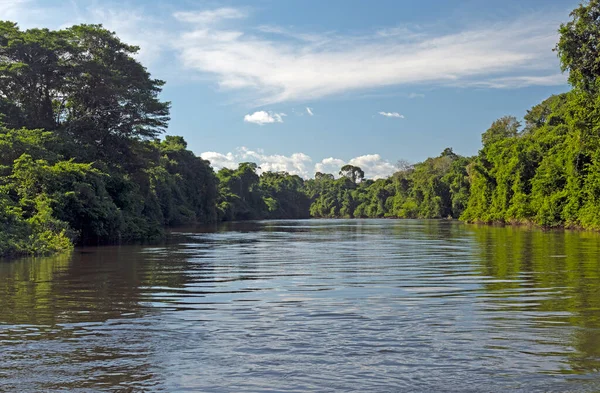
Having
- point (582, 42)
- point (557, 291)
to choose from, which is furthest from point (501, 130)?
point (557, 291)

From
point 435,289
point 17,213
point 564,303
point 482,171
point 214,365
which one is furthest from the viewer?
point 482,171

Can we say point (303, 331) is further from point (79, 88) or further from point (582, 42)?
point (79, 88)

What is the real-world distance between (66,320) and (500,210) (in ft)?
216

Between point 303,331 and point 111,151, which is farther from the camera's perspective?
point 111,151

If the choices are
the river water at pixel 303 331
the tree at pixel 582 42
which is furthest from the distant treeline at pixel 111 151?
the river water at pixel 303 331

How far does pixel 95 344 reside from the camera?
7324 millimetres

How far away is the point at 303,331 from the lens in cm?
807

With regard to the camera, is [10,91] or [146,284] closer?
[146,284]

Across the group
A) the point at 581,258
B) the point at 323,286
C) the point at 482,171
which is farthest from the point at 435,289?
the point at 482,171

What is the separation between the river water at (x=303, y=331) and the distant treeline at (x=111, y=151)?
12051mm

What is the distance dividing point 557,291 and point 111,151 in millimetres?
33989

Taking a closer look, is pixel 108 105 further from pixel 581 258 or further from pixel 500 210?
pixel 500 210

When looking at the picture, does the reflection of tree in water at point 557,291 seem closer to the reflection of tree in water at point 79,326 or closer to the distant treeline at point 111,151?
the reflection of tree in water at point 79,326

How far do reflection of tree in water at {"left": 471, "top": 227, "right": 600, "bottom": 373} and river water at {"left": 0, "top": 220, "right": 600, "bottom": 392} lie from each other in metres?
0.04
